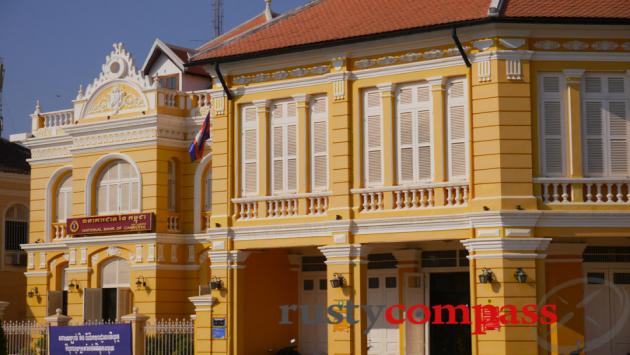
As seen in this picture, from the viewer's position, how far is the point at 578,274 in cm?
2848

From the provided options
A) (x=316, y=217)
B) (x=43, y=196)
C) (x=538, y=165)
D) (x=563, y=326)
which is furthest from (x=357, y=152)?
(x=43, y=196)

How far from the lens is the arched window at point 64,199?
40.7m

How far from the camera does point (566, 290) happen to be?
28188mm

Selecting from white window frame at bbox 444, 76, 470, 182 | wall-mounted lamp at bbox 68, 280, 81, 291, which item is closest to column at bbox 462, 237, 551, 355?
white window frame at bbox 444, 76, 470, 182

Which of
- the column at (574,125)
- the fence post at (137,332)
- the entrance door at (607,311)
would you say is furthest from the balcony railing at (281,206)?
the entrance door at (607,311)

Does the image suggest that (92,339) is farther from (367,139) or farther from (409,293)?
(367,139)

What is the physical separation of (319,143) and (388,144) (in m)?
2.01

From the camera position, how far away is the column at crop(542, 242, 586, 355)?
2783 centimetres

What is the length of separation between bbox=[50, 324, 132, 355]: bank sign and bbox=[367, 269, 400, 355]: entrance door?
6.44 metres

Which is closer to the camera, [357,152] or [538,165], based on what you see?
[538,165]

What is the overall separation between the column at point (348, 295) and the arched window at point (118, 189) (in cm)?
1108

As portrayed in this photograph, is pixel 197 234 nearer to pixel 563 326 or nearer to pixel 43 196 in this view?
pixel 43 196

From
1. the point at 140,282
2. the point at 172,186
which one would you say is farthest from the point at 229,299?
the point at 172,186

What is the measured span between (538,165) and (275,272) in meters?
8.55
